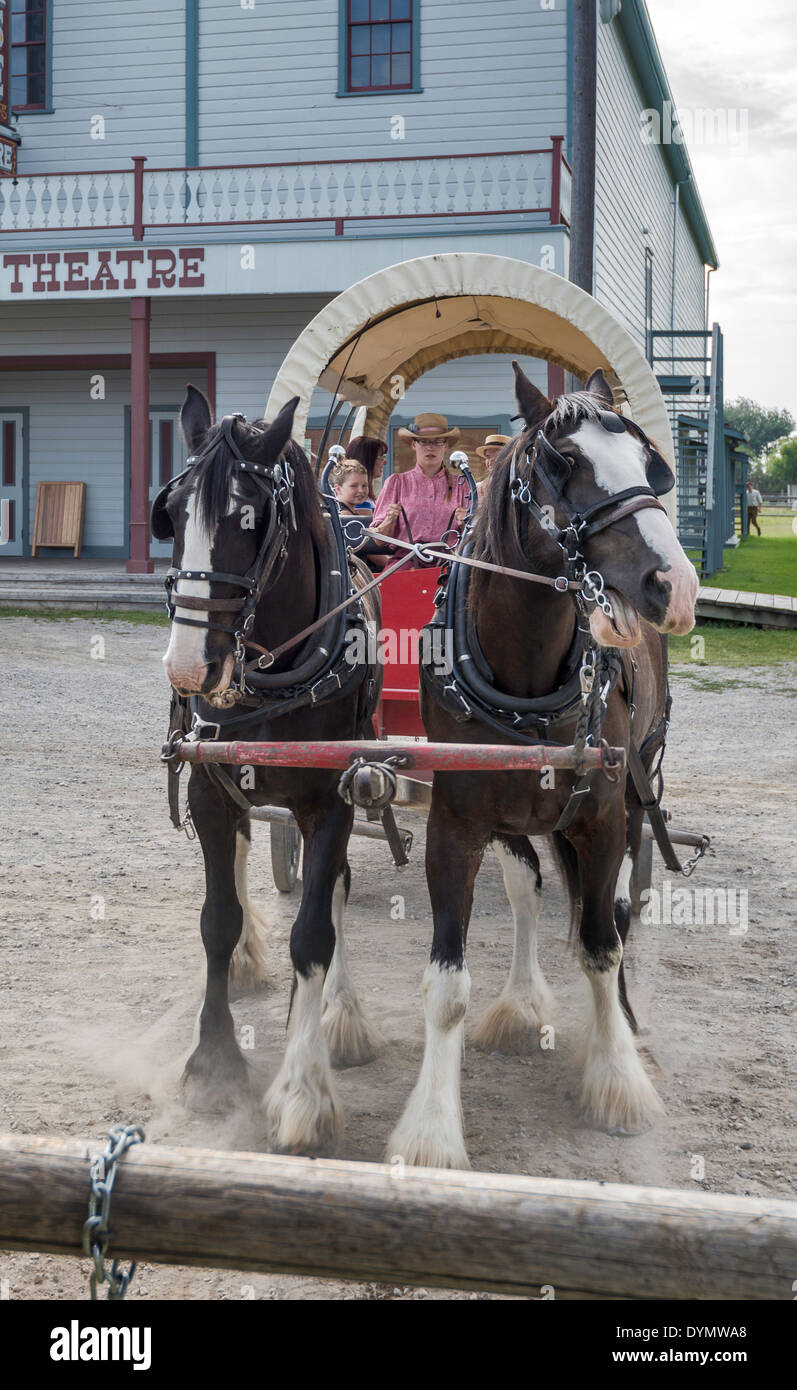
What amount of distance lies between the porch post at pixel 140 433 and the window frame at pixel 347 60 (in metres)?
3.96

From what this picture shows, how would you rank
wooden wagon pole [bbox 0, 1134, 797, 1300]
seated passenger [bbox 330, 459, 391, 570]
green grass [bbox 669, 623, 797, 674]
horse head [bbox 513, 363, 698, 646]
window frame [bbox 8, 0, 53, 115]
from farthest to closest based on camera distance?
window frame [bbox 8, 0, 53, 115] < green grass [bbox 669, 623, 797, 674] < seated passenger [bbox 330, 459, 391, 570] < horse head [bbox 513, 363, 698, 646] < wooden wagon pole [bbox 0, 1134, 797, 1300]

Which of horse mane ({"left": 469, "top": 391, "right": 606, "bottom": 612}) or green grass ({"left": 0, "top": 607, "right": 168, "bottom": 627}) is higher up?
horse mane ({"left": 469, "top": 391, "right": 606, "bottom": 612})

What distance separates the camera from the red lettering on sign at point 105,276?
49.0ft

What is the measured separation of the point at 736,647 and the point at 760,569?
11662 millimetres

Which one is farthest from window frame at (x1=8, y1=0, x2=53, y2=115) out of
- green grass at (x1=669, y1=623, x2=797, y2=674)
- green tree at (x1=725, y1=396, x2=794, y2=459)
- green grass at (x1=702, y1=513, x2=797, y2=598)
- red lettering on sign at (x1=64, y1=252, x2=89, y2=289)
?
green tree at (x1=725, y1=396, x2=794, y2=459)

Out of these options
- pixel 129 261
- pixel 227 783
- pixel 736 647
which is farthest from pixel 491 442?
pixel 129 261

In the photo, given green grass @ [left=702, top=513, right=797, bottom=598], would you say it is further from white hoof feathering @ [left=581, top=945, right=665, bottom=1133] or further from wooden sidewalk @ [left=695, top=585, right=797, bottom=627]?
white hoof feathering @ [left=581, top=945, right=665, bottom=1133]

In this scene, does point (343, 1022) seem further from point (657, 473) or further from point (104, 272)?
point (104, 272)

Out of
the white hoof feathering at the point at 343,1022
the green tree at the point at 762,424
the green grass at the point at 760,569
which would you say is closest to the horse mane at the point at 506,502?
the white hoof feathering at the point at 343,1022

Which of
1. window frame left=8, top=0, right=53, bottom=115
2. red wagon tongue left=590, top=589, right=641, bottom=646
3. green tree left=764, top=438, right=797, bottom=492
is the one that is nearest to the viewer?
red wagon tongue left=590, top=589, right=641, bottom=646

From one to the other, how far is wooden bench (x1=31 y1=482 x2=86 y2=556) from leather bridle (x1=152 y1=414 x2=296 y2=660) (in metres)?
15.3

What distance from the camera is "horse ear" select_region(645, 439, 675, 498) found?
302 cm
